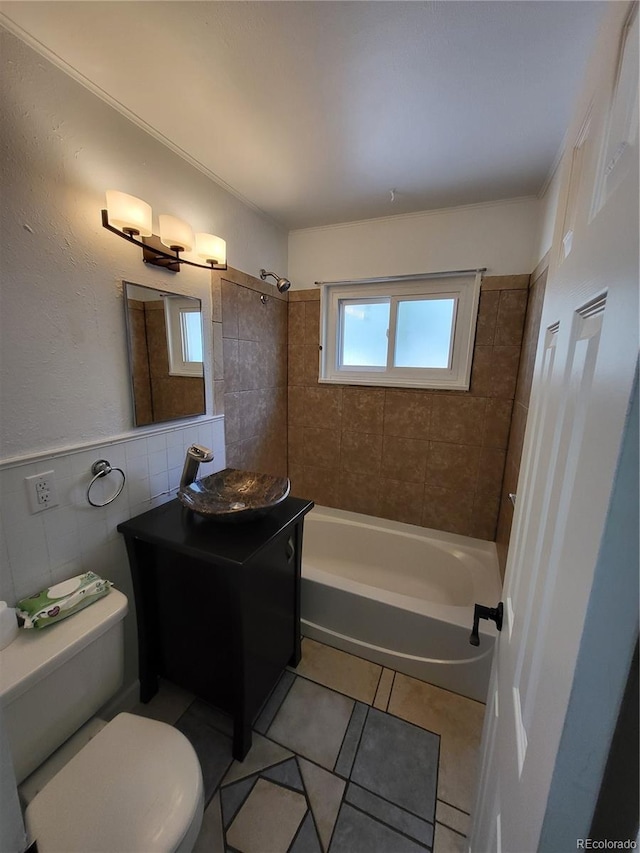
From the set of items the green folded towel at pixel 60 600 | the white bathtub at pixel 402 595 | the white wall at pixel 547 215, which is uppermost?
the white wall at pixel 547 215

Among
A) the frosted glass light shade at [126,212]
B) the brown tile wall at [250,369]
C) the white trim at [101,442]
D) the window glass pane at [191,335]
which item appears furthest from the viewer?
the brown tile wall at [250,369]

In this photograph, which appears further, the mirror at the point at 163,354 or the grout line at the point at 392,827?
the mirror at the point at 163,354

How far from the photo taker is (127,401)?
1.34m

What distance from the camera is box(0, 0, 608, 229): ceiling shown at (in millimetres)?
900

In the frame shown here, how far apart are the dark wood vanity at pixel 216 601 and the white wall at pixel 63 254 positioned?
498mm

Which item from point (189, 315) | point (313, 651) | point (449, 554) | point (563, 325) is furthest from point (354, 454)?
point (563, 325)

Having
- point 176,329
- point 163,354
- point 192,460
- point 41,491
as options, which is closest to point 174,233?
point 176,329

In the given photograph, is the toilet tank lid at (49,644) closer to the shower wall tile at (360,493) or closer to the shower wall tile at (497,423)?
the shower wall tile at (360,493)

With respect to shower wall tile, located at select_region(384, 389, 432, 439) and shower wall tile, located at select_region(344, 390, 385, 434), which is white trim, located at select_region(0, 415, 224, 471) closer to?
shower wall tile, located at select_region(344, 390, 385, 434)

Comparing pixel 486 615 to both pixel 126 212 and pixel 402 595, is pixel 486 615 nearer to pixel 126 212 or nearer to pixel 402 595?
pixel 402 595

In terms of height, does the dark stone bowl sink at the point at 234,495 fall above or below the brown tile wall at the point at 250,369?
below

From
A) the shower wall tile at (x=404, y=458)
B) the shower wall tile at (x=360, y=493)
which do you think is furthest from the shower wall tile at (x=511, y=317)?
the shower wall tile at (x=360, y=493)

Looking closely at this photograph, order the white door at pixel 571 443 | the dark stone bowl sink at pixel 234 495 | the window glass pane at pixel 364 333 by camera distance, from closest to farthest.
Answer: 1. the white door at pixel 571 443
2. the dark stone bowl sink at pixel 234 495
3. the window glass pane at pixel 364 333

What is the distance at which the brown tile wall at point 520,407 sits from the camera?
1619mm
